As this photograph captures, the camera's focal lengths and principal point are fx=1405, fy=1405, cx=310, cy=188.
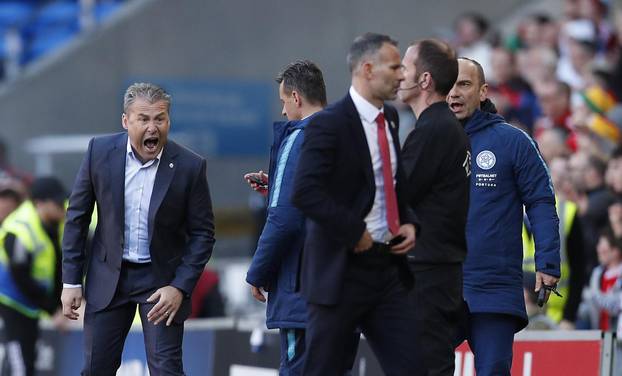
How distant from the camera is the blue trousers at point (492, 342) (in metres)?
7.77

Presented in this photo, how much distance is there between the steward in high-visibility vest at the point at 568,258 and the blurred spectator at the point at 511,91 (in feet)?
15.4

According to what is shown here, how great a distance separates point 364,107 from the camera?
21.3 feet

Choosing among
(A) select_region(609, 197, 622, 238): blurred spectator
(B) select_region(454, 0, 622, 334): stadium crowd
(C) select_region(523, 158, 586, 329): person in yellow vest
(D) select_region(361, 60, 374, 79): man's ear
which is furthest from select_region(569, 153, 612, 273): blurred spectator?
(D) select_region(361, 60, 374, 79): man's ear

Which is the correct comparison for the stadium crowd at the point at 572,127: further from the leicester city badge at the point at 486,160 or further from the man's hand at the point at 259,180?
the man's hand at the point at 259,180

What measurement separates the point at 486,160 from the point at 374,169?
1.60 meters

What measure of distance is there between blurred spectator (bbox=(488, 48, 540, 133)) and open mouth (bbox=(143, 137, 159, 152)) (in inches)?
300

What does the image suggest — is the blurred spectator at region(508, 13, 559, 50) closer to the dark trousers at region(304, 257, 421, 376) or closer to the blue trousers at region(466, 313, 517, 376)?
the blue trousers at region(466, 313, 517, 376)

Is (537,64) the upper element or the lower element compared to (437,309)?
upper

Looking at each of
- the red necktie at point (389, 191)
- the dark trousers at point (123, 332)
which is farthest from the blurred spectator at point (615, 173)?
the red necktie at point (389, 191)

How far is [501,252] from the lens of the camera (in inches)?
308

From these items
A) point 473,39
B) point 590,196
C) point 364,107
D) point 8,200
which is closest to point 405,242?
point 364,107

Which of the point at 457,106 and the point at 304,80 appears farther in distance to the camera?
the point at 457,106

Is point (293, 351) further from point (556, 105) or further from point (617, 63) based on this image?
point (617, 63)

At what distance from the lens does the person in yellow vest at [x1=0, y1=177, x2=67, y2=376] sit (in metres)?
12.0
